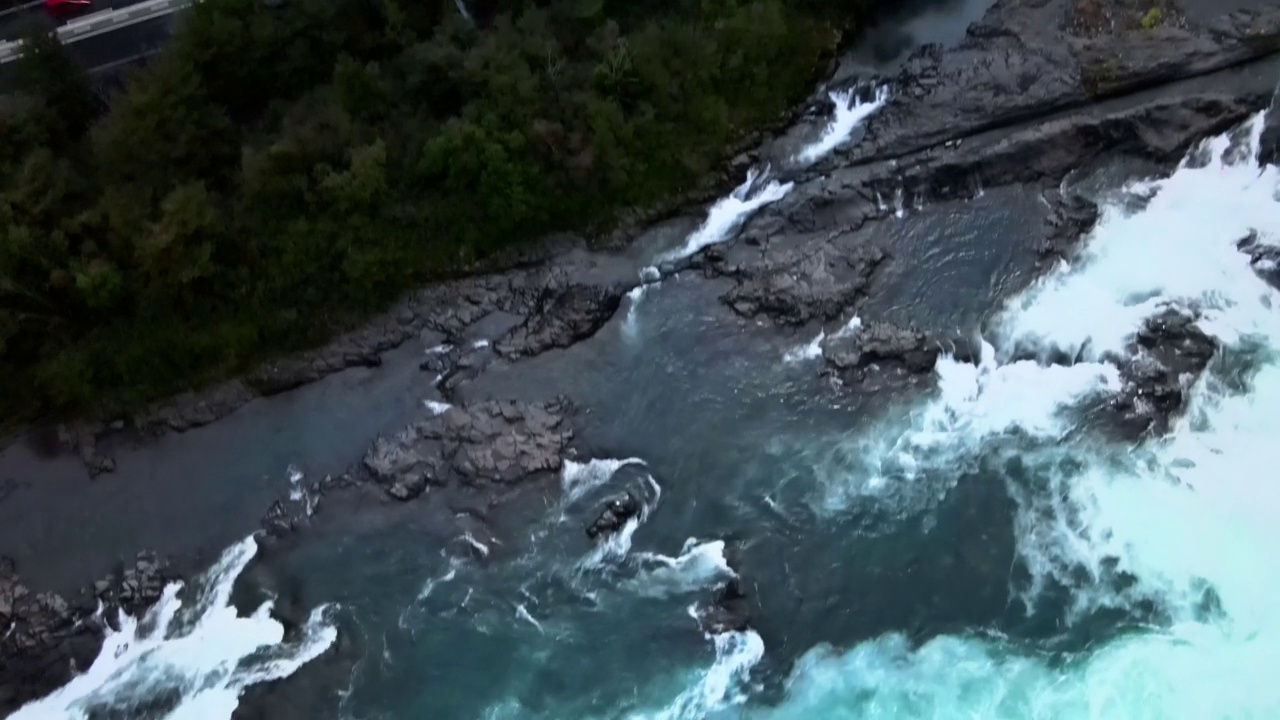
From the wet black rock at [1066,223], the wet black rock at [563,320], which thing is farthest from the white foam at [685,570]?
the wet black rock at [1066,223]

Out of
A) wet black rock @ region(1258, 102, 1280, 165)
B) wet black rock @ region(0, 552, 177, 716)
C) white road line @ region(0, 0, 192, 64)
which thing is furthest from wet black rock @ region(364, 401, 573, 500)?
wet black rock @ region(1258, 102, 1280, 165)

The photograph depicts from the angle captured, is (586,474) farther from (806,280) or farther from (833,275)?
(833,275)

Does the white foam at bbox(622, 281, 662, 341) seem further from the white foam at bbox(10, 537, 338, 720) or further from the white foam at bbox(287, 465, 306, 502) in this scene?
the white foam at bbox(10, 537, 338, 720)

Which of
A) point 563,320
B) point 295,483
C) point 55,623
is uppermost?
point 563,320

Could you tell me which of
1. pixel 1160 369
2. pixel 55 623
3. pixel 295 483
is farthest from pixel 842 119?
pixel 55 623

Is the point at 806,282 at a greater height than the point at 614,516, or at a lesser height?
greater

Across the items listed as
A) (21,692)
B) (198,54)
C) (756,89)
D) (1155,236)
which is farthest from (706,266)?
(21,692)

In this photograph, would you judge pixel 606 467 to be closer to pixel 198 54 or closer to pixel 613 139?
pixel 613 139
